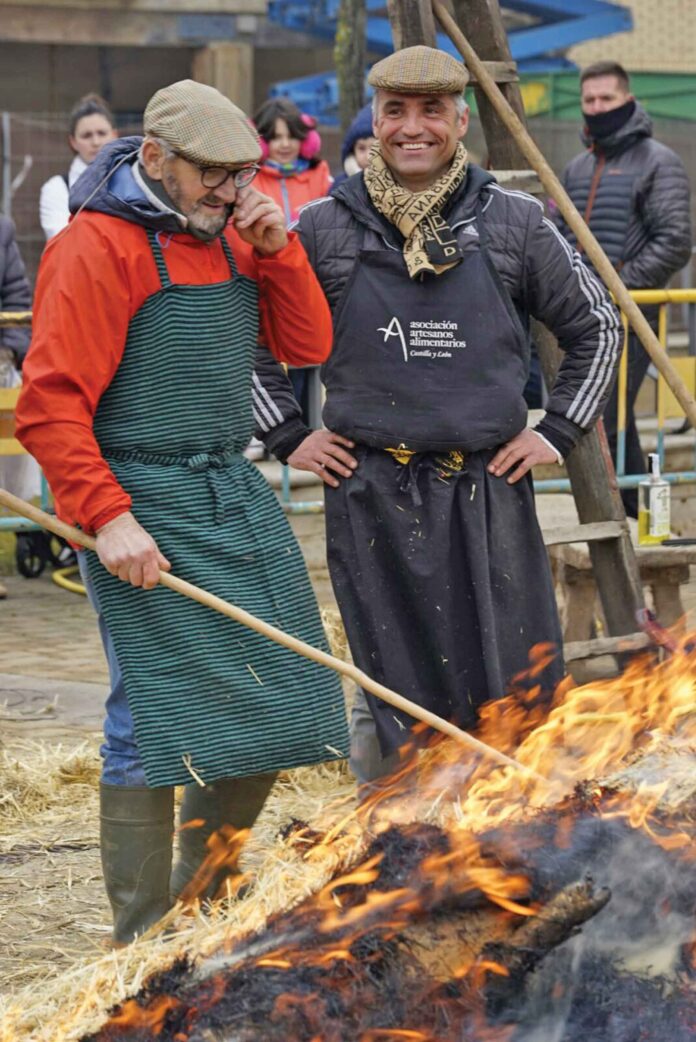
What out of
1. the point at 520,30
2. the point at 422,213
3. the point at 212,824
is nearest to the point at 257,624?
the point at 212,824

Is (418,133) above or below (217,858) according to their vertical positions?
above

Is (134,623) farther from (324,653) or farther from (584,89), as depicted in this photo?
(584,89)

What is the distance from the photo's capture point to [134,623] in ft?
14.4

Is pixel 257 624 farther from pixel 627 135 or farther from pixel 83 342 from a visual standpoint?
pixel 627 135

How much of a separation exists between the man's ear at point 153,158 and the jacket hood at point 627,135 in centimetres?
557

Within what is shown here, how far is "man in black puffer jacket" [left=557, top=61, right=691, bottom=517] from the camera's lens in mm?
9398

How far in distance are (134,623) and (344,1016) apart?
1345 mm

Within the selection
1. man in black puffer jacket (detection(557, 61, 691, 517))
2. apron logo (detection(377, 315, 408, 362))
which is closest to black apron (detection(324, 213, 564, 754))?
apron logo (detection(377, 315, 408, 362))

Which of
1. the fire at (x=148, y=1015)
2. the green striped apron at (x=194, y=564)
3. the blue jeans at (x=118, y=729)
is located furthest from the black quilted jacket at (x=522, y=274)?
the fire at (x=148, y=1015)

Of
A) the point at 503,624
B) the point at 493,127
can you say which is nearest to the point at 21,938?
the point at 503,624

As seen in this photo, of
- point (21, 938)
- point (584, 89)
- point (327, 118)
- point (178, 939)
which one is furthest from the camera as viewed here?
point (327, 118)

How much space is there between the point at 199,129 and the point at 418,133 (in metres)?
0.95

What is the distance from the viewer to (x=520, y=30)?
21.3 m

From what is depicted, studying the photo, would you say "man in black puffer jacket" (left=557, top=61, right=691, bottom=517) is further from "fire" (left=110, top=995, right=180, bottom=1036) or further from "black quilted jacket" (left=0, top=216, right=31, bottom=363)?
"fire" (left=110, top=995, right=180, bottom=1036)
